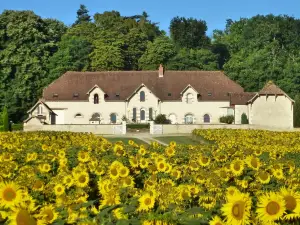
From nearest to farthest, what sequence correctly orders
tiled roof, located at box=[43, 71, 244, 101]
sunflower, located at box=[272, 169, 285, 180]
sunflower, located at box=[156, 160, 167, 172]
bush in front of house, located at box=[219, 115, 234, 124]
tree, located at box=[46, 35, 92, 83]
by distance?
1. sunflower, located at box=[272, 169, 285, 180]
2. sunflower, located at box=[156, 160, 167, 172]
3. bush in front of house, located at box=[219, 115, 234, 124]
4. tiled roof, located at box=[43, 71, 244, 101]
5. tree, located at box=[46, 35, 92, 83]

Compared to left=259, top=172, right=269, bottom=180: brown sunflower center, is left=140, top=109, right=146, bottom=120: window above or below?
above

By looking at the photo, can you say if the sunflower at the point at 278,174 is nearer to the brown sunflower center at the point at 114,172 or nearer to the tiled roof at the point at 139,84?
the brown sunflower center at the point at 114,172

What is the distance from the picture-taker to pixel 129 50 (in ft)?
294

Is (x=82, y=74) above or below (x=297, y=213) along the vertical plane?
above

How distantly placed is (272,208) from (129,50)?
3390 inches

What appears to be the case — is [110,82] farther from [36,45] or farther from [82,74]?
[36,45]

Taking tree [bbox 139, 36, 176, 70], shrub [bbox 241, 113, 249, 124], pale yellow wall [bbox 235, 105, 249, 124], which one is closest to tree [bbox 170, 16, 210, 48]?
tree [bbox 139, 36, 176, 70]

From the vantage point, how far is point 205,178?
846 centimetres

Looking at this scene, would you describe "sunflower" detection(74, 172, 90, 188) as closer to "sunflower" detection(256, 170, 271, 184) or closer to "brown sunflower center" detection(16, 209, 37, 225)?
"sunflower" detection(256, 170, 271, 184)

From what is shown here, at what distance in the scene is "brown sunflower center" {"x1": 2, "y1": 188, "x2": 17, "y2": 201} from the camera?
5.04 metres

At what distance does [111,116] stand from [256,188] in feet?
181

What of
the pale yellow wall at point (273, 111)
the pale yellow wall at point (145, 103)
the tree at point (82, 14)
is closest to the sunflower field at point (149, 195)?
the pale yellow wall at point (273, 111)

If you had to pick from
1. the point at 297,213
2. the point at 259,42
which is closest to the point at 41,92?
the point at 259,42

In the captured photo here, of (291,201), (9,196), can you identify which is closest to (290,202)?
(291,201)
